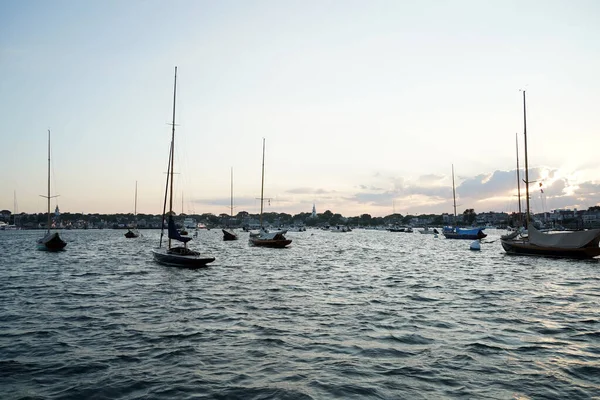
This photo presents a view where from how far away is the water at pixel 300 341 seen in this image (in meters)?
10.4

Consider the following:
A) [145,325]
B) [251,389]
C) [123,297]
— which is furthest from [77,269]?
[251,389]

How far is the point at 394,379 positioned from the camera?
10.9 meters

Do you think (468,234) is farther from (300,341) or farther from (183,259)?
(300,341)

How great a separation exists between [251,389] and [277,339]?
4588 mm

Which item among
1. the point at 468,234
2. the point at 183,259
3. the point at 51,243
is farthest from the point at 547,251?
the point at 468,234

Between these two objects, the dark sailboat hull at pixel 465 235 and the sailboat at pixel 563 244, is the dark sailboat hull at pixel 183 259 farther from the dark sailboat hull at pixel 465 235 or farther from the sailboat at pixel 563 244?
the dark sailboat hull at pixel 465 235

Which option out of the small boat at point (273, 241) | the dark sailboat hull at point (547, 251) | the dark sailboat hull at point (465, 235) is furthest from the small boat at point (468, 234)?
the small boat at point (273, 241)

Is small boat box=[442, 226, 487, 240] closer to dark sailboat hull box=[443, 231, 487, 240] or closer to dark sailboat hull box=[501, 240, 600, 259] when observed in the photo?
dark sailboat hull box=[443, 231, 487, 240]

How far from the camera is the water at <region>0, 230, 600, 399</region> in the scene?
10.4 metres

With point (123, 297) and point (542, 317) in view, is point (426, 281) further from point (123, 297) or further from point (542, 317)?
point (123, 297)

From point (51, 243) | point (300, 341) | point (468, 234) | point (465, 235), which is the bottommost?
point (300, 341)

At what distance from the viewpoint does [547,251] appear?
48.2 metres

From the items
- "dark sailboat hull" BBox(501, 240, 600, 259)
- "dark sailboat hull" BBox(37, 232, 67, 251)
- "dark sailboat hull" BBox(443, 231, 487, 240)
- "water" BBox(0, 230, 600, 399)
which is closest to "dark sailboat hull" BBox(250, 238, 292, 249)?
"dark sailboat hull" BBox(37, 232, 67, 251)

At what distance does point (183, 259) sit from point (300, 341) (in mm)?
24963
